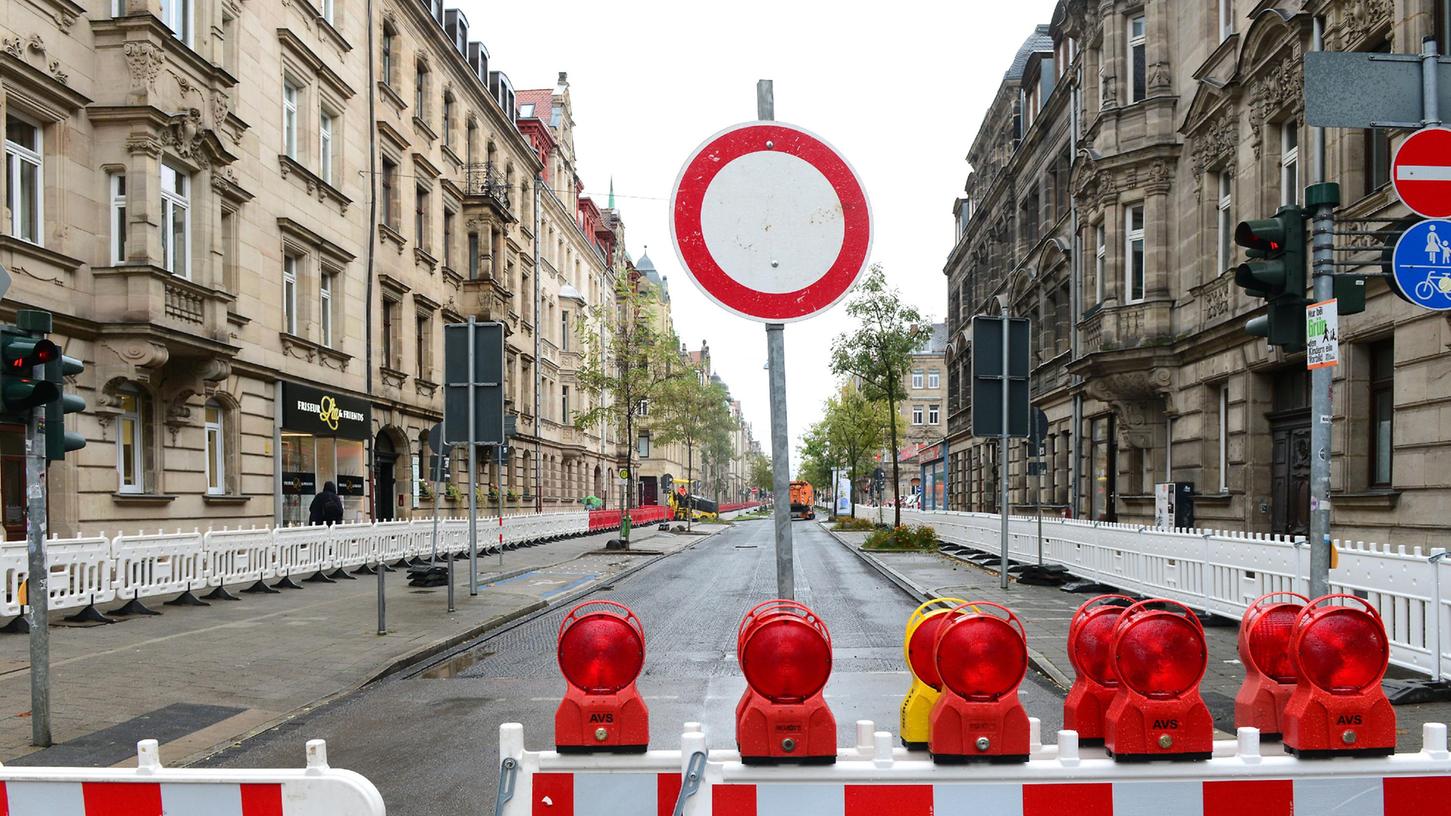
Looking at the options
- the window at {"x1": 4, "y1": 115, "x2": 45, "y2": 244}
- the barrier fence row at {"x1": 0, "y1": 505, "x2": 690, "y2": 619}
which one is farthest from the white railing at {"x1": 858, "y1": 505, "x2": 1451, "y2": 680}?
the window at {"x1": 4, "y1": 115, "x2": 45, "y2": 244}

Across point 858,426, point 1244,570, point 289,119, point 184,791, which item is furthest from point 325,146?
point 858,426

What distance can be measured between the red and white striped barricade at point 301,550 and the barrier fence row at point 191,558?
0.02m

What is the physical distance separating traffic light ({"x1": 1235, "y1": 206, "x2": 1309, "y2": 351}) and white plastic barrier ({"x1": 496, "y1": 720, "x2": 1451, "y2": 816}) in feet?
12.9

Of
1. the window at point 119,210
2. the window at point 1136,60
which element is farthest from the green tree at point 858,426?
the window at point 119,210

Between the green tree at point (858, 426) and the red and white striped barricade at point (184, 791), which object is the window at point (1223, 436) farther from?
the green tree at point (858, 426)

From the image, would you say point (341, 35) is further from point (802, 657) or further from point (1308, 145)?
point (802, 657)

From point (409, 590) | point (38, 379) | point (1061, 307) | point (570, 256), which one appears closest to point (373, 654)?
point (38, 379)

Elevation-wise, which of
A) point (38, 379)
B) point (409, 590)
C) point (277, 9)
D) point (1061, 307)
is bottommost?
point (409, 590)

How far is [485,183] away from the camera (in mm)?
36031

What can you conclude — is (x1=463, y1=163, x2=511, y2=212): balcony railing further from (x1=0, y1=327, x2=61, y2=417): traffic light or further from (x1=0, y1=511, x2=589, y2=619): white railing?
(x1=0, y1=327, x2=61, y2=417): traffic light

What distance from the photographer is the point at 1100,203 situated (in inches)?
921

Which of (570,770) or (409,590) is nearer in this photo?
(570,770)

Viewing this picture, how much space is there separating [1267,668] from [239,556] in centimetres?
1603

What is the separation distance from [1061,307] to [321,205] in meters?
20.9
